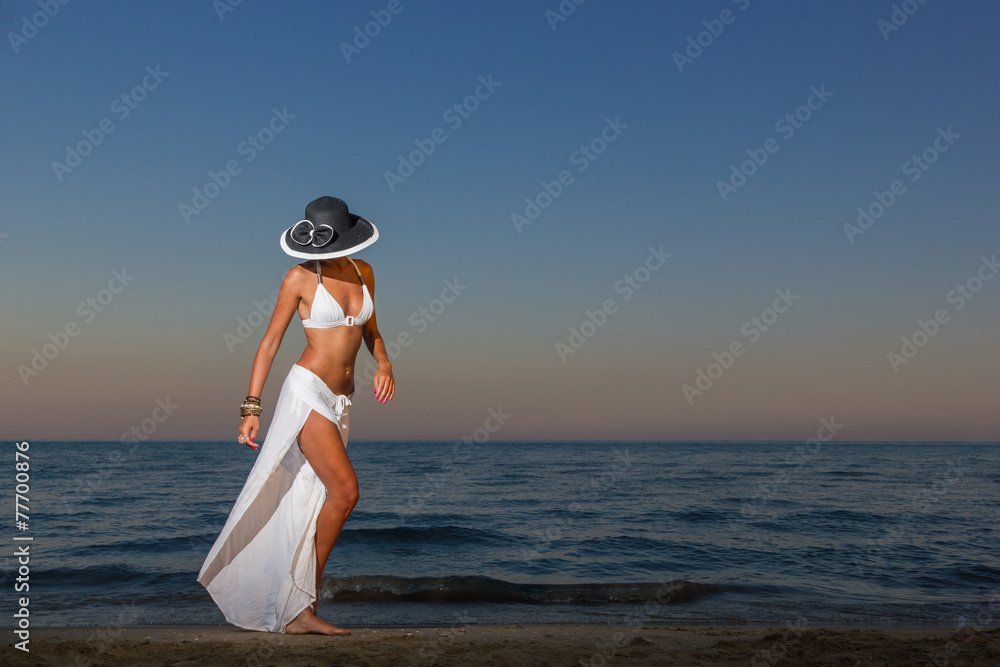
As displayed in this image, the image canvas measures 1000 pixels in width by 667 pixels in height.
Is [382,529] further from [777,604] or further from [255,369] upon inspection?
[255,369]

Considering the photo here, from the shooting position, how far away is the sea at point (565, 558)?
694 cm

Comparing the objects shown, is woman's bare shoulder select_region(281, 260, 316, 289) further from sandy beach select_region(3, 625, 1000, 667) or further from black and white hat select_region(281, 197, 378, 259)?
sandy beach select_region(3, 625, 1000, 667)

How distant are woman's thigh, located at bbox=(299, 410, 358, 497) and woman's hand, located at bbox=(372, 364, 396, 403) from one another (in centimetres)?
33

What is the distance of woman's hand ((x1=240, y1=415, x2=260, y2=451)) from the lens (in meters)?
3.83

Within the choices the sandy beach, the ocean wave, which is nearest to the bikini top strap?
the sandy beach

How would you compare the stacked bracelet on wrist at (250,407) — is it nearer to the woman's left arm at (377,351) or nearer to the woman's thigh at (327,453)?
the woman's thigh at (327,453)

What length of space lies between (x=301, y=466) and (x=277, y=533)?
16.2 inches

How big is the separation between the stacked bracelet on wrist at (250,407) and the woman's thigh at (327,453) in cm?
A: 29

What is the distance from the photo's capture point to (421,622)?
6.48m

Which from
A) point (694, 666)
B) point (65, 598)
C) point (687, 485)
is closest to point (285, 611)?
point (694, 666)

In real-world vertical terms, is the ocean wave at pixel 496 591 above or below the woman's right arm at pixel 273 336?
below

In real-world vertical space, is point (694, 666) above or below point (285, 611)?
below

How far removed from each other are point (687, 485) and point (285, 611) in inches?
762

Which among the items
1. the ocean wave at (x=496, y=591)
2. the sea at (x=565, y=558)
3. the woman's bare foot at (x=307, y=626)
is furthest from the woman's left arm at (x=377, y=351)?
the ocean wave at (x=496, y=591)
